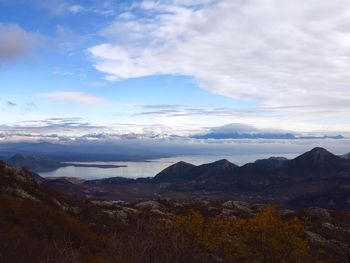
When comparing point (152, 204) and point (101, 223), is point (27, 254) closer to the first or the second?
point (101, 223)

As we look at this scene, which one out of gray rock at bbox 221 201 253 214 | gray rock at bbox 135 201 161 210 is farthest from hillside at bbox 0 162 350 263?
gray rock at bbox 221 201 253 214

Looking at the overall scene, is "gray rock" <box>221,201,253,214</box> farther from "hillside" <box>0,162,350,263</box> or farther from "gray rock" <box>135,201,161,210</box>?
"gray rock" <box>135,201,161,210</box>

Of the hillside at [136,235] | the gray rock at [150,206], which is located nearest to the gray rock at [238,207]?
the hillside at [136,235]

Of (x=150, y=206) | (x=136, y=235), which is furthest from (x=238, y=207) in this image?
(x=136, y=235)

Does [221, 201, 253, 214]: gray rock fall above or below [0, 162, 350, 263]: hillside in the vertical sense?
below

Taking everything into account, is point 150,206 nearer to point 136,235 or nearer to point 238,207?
point 238,207

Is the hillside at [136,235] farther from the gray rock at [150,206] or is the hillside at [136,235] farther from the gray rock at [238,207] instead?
the gray rock at [238,207]

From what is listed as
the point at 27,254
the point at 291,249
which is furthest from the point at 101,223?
the point at 27,254

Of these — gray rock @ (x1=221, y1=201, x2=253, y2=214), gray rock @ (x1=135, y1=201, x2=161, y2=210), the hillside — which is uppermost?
the hillside

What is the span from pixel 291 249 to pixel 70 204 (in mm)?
29192

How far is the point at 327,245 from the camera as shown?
4581 centimetres

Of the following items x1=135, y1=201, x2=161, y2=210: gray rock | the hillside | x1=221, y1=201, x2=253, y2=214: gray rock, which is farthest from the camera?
x1=221, y1=201, x2=253, y2=214: gray rock

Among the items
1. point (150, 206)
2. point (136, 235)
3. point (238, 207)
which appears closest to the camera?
point (136, 235)

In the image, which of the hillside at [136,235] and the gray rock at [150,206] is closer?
the hillside at [136,235]
